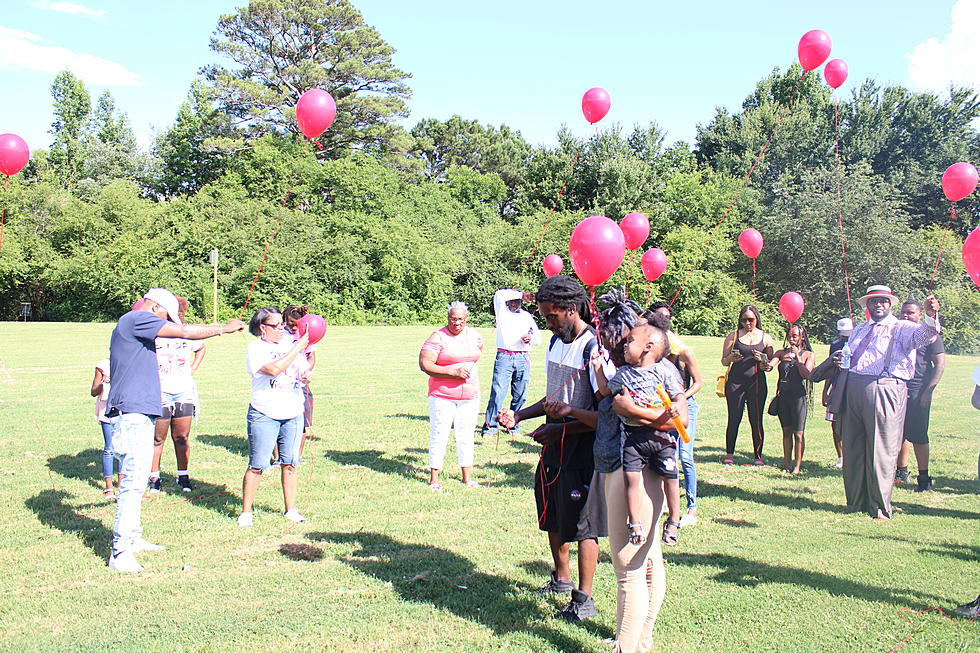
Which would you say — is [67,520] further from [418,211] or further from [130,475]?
[418,211]

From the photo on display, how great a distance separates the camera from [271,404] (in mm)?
5922

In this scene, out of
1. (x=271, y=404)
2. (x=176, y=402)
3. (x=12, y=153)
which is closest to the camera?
(x=271, y=404)

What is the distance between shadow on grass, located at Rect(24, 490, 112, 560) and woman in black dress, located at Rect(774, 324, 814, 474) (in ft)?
22.7

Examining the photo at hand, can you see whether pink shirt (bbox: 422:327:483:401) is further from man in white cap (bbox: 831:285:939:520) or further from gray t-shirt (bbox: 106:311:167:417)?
man in white cap (bbox: 831:285:939:520)

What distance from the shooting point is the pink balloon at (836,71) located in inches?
402

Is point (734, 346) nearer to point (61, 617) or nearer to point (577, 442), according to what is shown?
point (577, 442)

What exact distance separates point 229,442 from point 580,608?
644cm

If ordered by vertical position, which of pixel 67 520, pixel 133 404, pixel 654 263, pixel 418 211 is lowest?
pixel 67 520

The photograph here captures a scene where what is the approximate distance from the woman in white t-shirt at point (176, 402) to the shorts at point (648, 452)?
191 inches

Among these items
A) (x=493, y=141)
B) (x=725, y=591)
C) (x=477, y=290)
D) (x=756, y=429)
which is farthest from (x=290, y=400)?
(x=493, y=141)

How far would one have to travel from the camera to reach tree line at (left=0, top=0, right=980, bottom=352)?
109ft

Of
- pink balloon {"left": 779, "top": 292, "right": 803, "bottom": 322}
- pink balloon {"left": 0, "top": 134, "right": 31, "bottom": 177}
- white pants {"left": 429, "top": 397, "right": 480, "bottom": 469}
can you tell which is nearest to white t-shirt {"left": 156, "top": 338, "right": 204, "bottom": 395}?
white pants {"left": 429, "top": 397, "right": 480, "bottom": 469}

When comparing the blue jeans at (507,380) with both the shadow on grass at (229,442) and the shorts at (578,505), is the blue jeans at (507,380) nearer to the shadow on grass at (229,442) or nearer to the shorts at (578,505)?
the shadow on grass at (229,442)

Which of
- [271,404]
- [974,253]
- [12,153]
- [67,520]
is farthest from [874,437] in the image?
[12,153]
